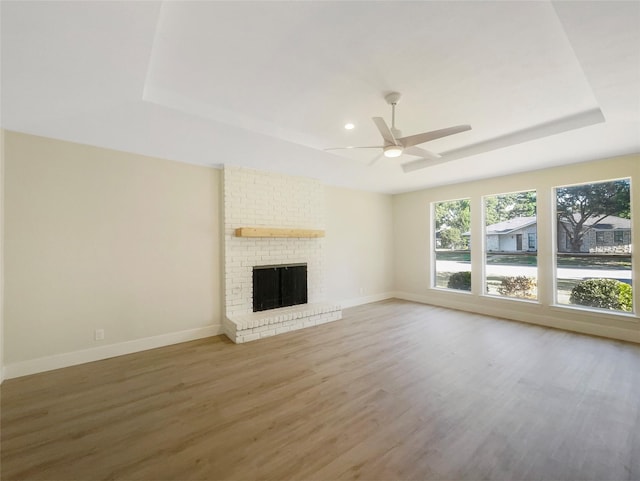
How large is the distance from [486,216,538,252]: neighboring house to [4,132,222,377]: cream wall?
17.4 ft

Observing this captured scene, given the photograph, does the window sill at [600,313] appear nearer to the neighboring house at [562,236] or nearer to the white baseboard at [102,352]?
the neighboring house at [562,236]

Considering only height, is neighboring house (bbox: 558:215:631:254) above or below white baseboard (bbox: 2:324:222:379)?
above

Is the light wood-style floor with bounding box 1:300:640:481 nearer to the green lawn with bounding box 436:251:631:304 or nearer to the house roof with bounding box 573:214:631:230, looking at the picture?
the green lawn with bounding box 436:251:631:304

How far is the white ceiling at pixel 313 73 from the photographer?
1.67 meters

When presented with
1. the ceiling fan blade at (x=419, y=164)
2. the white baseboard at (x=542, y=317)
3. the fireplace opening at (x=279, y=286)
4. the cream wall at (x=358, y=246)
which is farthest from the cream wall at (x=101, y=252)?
the white baseboard at (x=542, y=317)

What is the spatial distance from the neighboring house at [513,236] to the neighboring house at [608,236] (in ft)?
2.23

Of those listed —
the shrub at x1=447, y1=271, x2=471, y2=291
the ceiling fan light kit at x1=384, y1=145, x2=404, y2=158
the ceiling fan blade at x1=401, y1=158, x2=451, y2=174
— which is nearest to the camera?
the ceiling fan light kit at x1=384, y1=145, x2=404, y2=158

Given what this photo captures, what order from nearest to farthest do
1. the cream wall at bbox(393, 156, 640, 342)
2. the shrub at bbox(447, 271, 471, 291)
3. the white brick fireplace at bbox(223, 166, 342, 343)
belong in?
the cream wall at bbox(393, 156, 640, 342) < the white brick fireplace at bbox(223, 166, 342, 343) < the shrub at bbox(447, 271, 471, 291)

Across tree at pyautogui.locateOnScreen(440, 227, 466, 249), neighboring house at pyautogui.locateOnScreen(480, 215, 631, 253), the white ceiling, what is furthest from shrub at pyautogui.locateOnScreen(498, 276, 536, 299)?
the white ceiling

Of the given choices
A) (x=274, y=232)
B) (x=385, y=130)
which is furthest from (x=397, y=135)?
(x=274, y=232)

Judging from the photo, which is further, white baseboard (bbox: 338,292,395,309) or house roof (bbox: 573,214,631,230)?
white baseboard (bbox: 338,292,395,309)

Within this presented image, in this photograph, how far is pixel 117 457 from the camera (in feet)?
6.03

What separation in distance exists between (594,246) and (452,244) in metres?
2.27

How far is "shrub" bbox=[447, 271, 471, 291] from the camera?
19.2 feet
